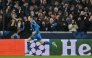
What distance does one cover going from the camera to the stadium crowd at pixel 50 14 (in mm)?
9828

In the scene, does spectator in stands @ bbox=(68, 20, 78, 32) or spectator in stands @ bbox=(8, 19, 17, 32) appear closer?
spectator in stands @ bbox=(8, 19, 17, 32)

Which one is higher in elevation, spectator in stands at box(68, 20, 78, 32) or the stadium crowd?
the stadium crowd

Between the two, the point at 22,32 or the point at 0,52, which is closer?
the point at 0,52

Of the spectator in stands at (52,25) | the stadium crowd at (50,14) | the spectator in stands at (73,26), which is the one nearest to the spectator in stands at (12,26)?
the stadium crowd at (50,14)

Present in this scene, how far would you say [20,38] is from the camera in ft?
32.4

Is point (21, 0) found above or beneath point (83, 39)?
above

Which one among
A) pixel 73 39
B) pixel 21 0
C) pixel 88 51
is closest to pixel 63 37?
pixel 73 39

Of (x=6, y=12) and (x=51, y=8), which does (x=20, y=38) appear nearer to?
(x=6, y=12)

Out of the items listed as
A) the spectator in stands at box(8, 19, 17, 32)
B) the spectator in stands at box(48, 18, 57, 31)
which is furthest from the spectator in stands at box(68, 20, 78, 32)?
the spectator in stands at box(8, 19, 17, 32)

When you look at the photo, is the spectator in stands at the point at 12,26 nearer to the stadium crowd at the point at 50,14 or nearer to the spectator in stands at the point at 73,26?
the stadium crowd at the point at 50,14

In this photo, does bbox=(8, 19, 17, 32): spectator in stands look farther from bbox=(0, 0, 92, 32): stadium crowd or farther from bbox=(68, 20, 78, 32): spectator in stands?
bbox=(68, 20, 78, 32): spectator in stands

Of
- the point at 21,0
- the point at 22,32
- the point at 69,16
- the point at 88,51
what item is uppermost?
the point at 21,0

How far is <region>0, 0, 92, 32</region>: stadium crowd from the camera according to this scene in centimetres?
983

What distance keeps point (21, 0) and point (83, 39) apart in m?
3.32
